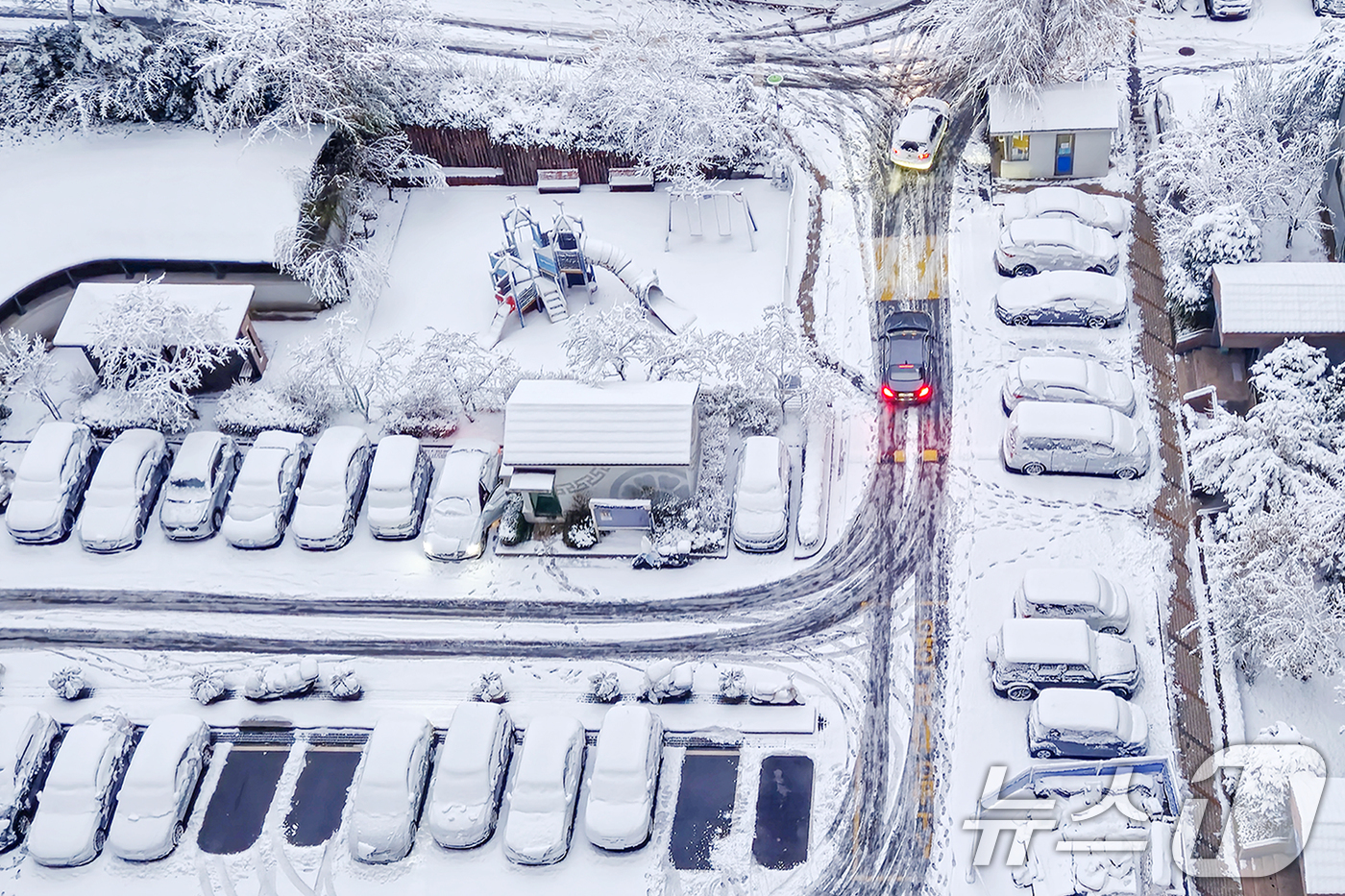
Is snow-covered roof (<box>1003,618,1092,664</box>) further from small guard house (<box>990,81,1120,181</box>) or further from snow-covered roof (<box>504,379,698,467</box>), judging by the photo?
small guard house (<box>990,81,1120,181</box>)

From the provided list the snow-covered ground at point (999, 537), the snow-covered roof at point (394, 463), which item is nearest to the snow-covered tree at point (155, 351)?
the snow-covered roof at point (394, 463)

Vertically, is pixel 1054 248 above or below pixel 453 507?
above

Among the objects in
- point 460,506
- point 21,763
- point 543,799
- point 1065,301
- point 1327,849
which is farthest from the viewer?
point 1065,301

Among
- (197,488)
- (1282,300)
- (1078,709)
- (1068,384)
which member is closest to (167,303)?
(197,488)

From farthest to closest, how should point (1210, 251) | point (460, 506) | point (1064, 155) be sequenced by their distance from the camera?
point (1064, 155), point (1210, 251), point (460, 506)

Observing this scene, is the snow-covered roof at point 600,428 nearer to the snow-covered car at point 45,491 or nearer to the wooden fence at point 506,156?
→ the wooden fence at point 506,156

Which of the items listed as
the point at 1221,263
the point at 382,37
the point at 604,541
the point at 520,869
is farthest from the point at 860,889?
the point at 382,37

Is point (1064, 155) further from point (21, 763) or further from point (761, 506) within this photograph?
point (21, 763)

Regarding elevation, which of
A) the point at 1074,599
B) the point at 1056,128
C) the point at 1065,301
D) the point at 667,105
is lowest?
the point at 1074,599
